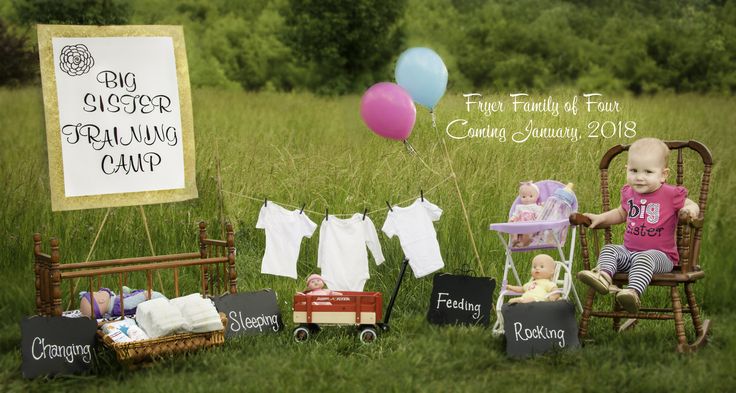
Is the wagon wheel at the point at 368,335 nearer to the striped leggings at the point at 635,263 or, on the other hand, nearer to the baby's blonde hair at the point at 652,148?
the striped leggings at the point at 635,263

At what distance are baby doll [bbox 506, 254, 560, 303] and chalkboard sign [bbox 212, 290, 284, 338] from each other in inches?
53.5

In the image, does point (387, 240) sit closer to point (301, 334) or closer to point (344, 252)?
point (344, 252)

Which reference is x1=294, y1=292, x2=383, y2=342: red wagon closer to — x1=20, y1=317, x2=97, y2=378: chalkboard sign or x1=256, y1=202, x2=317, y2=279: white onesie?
x1=256, y1=202, x2=317, y2=279: white onesie

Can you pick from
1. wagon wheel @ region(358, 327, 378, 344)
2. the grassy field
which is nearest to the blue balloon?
the grassy field

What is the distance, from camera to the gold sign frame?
461 centimetres

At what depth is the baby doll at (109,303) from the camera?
4.46 meters

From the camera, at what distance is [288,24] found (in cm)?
1611

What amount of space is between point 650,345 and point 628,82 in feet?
41.8

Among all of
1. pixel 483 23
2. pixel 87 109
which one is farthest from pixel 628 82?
pixel 87 109

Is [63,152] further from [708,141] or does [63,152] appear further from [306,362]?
[708,141]

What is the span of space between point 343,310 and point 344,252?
420 mm

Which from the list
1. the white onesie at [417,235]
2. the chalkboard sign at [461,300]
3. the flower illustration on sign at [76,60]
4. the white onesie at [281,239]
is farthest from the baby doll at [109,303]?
the chalkboard sign at [461,300]

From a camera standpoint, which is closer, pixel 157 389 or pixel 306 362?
pixel 157 389

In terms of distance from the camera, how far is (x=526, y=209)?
4.73m
